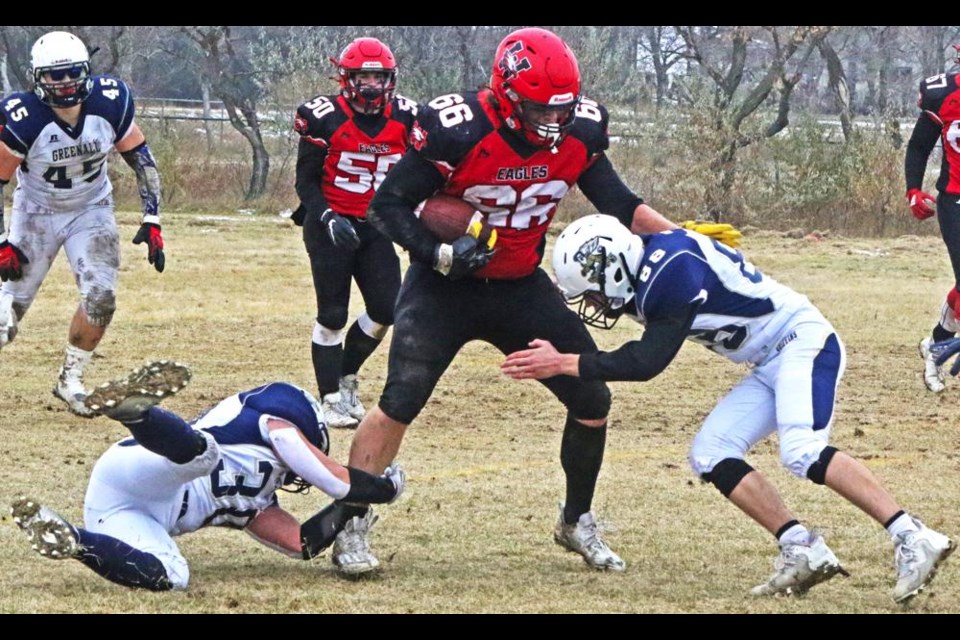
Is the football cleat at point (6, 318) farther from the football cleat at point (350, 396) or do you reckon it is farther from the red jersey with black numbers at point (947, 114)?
the red jersey with black numbers at point (947, 114)

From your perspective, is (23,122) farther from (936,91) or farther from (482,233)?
(936,91)

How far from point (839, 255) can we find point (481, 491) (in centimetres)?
1183

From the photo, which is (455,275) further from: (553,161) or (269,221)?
(269,221)

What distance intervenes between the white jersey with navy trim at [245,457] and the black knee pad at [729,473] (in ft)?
4.70

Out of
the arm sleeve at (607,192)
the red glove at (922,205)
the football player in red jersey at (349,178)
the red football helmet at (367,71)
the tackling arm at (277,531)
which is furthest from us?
the red glove at (922,205)

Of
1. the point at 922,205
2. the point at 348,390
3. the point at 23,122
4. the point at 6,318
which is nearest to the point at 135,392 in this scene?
the point at 23,122

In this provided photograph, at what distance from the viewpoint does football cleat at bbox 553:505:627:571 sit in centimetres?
584

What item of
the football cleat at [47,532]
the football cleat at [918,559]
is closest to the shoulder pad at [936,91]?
the football cleat at [918,559]

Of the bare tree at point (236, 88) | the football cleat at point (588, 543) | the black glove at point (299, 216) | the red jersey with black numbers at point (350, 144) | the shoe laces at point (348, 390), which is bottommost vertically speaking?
the bare tree at point (236, 88)

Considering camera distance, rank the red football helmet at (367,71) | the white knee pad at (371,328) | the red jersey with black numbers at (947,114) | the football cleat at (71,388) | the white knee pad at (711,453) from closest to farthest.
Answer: the white knee pad at (711,453)
the red football helmet at (367,71)
the football cleat at (71,388)
the white knee pad at (371,328)
the red jersey with black numbers at (947,114)

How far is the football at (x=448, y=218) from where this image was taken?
18.9 feet

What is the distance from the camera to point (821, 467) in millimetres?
5195

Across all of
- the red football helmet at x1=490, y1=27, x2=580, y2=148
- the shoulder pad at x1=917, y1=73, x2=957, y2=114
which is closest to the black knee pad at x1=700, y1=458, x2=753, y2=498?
the red football helmet at x1=490, y1=27, x2=580, y2=148

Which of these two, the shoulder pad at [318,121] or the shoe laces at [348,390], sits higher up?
the shoulder pad at [318,121]
